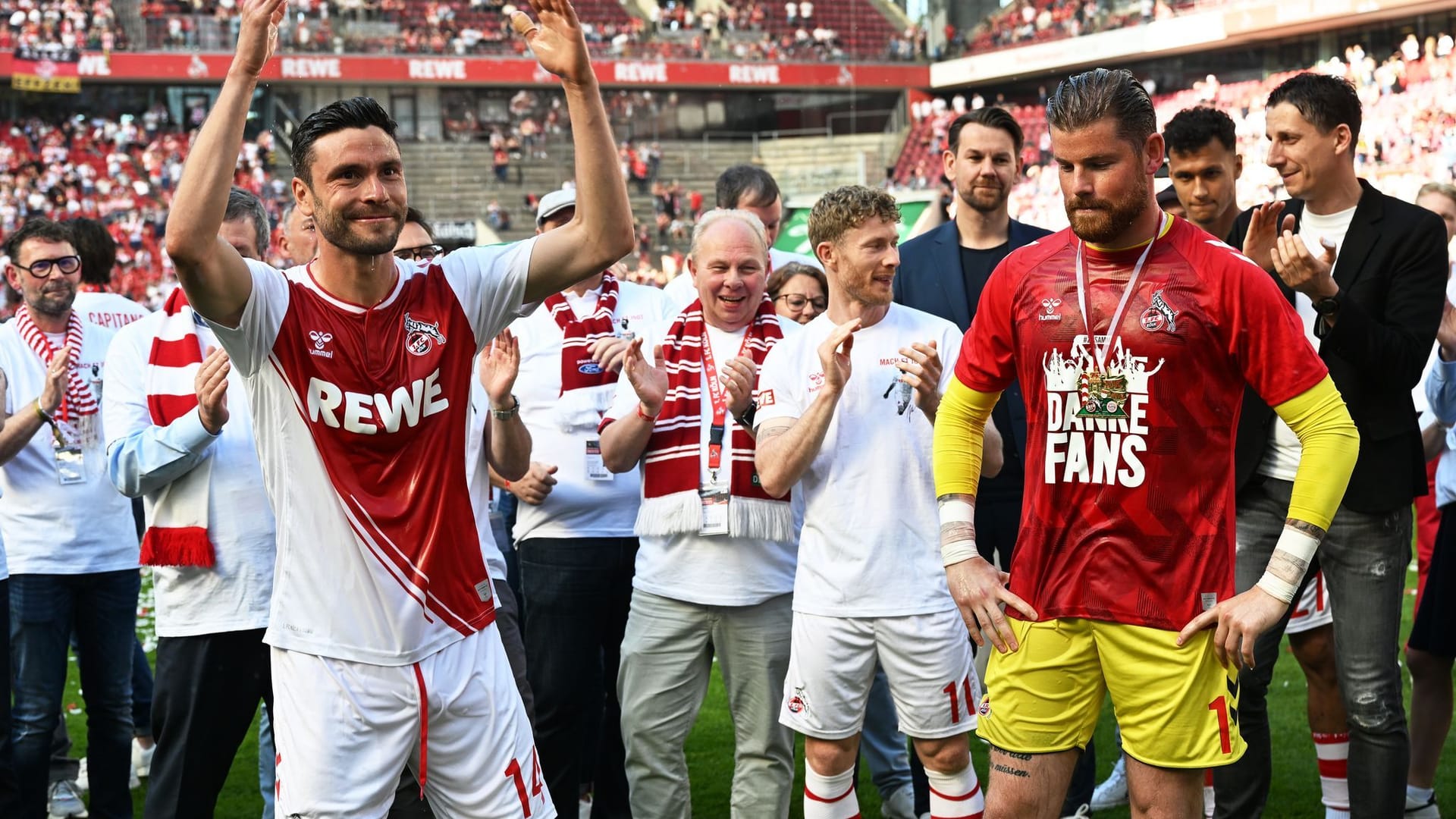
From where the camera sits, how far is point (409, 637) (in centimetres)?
347

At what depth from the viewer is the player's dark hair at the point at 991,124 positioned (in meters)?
5.77

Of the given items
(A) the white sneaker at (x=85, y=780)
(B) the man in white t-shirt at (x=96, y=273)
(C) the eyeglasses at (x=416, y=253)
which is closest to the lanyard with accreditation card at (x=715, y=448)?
(C) the eyeglasses at (x=416, y=253)

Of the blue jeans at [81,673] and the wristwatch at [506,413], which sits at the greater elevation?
the wristwatch at [506,413]

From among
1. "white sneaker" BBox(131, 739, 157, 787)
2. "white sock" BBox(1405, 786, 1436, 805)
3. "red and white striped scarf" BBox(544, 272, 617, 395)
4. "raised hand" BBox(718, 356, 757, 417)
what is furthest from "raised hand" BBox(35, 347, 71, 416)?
"white sock" BBox(1405, 786, 1436, 805)

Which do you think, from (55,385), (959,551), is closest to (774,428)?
(959,551)

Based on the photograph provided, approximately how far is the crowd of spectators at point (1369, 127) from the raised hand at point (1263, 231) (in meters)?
19.0

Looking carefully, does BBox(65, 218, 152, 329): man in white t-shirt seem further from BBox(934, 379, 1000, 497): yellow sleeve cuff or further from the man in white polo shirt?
BBox(934, 379, 1000, 497): yellow sleeve cuff

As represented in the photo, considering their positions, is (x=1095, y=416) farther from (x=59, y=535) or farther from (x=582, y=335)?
(x=59, y=535)

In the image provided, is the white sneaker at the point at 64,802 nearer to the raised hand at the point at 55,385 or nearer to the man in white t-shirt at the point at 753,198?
the raised hand at the point at 55,385

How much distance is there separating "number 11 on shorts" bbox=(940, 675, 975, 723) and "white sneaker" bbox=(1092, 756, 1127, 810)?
171 cm

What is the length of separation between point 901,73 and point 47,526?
40.1 metres

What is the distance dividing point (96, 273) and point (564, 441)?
2317 millimetres

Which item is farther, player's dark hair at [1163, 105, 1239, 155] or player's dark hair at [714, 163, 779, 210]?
player's dark hair at [714, 163, 779, 210]

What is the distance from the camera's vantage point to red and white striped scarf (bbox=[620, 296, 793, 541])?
5.06m
